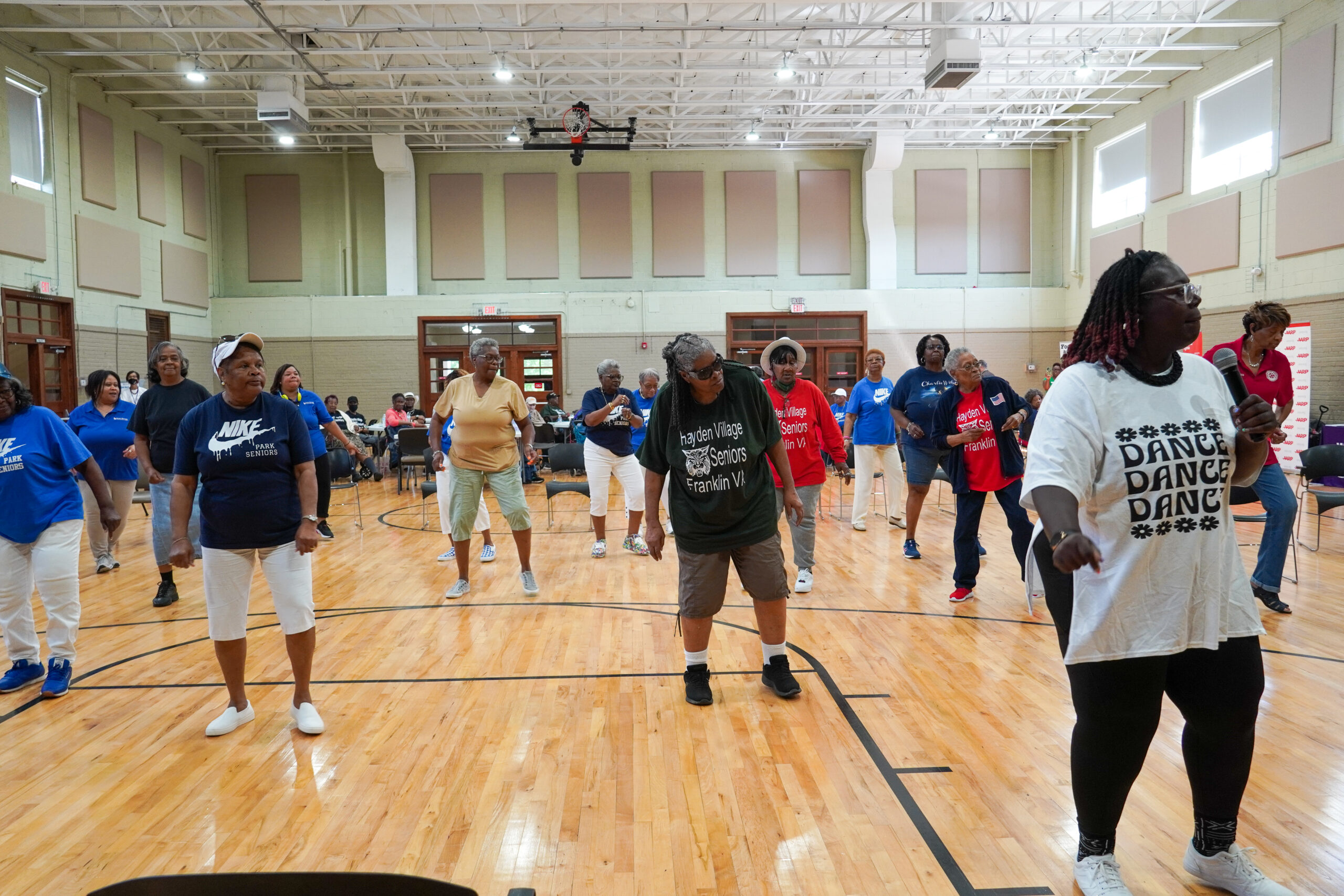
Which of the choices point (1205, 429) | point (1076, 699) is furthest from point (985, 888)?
point (1205, 429)

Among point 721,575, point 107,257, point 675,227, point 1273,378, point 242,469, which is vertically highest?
point 675,227

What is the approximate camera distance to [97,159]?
46.3 ft

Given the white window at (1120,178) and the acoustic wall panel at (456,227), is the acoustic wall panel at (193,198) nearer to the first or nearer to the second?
the acoustic wall panel at (456,227)

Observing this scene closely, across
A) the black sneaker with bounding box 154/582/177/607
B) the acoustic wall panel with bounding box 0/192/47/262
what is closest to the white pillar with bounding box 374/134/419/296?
the acoustic wall panel with bounding box 0/192/47/262

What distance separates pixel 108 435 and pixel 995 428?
678 cm

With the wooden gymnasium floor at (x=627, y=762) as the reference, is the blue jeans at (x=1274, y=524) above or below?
above

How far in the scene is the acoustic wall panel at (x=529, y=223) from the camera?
18.2m

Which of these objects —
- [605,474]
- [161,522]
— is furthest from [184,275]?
[605,474]

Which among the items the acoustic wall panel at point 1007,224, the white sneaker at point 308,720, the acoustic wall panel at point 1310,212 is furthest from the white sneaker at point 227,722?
the acoustic wall panel at point 1007,224

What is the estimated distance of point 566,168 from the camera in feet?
59.8

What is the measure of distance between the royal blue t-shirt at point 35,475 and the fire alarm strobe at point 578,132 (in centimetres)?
1175

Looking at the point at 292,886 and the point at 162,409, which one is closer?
the point at 292,886

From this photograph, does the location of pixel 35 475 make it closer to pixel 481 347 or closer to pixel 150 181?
pixel 481 347

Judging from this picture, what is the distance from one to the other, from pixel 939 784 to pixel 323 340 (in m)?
17.6
